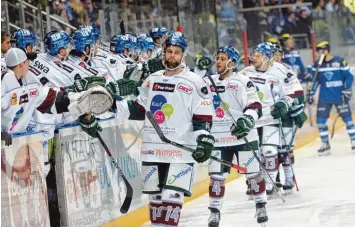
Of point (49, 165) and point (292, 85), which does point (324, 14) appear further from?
point (49, 165)

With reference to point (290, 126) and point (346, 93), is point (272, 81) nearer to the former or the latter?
point (290, 126)

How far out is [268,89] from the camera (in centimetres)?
767

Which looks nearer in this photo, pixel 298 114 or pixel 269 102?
pixel 269 102

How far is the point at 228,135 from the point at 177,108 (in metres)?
1.27

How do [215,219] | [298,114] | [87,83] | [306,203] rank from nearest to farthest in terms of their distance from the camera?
[87,83] → [215,219] → [306,203] → [298,114]

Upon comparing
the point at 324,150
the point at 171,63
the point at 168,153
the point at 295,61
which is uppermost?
the point at 295,61

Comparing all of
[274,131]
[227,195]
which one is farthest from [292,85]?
[227,195]

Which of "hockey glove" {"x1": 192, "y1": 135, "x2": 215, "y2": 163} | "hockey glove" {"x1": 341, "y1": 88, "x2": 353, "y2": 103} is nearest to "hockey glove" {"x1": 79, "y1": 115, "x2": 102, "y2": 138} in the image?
"hockey glove" {"x1": 192, "y1": 135, "x2": 215, "y2": 163}

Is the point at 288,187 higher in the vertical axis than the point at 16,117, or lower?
lower

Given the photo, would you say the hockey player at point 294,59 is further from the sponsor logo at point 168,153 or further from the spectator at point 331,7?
the sponsor logo at point 168,153

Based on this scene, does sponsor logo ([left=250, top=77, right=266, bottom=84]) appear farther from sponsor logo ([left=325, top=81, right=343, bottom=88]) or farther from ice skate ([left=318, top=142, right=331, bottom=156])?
sponsor logo ([left=325, top=81, right=343, bottom=88])

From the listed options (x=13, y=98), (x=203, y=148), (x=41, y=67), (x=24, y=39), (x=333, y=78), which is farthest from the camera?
(x=333, y=78)

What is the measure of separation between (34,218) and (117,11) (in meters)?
5.23

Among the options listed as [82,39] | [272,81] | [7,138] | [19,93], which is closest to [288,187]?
[272,81]
